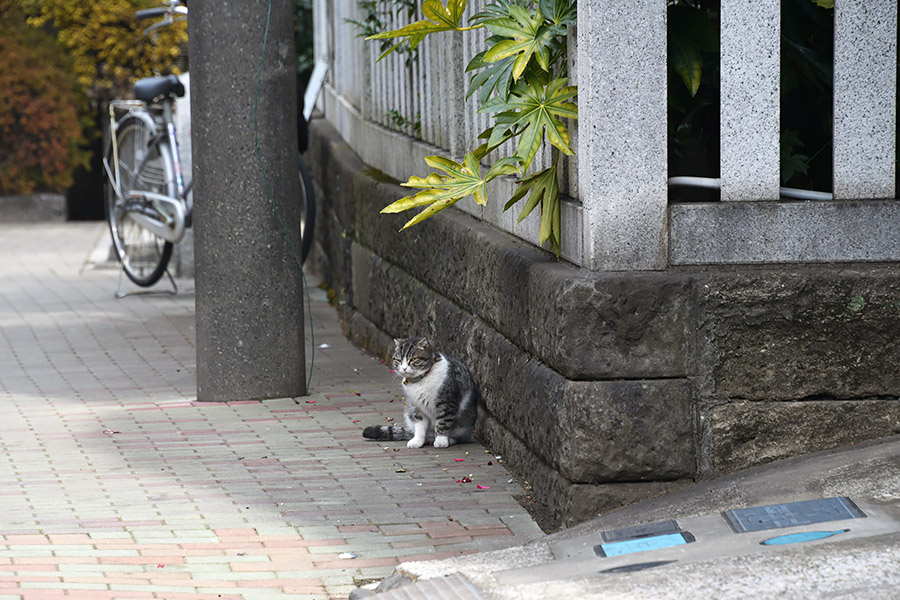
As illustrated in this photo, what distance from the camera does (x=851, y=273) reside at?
13.3 feet

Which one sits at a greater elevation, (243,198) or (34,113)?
(34,113)

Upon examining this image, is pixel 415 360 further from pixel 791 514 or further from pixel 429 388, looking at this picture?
pixel 791 514

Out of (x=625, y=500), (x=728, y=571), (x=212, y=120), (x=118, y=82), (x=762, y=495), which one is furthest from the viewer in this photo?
(x=118, y=82)

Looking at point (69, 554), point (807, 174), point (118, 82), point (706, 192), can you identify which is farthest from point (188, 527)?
point (118, 82)

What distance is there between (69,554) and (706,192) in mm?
2443

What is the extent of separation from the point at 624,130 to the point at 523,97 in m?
0.42

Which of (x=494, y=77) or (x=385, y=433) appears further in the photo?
(x=385, y=433)

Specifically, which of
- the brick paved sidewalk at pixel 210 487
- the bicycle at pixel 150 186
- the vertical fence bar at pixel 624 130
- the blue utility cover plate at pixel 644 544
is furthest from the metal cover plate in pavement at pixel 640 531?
the bicycle at pixel 150 186

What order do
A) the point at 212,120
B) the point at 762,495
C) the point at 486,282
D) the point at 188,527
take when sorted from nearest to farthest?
1. the point at 762,495
2. the point at 188,527
3. the point at 486,282
4. the point at 212,120

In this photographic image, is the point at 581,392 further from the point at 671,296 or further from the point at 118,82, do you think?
the point at 118,82

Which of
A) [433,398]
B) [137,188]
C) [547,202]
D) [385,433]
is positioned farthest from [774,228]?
[137,188]

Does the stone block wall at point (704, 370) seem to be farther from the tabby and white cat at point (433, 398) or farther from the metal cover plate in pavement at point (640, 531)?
the tabby and white cat at point (433, 398)

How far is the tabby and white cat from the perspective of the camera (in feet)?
17.8

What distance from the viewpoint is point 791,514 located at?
364 centimetres
